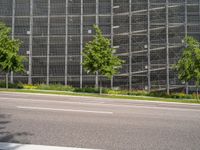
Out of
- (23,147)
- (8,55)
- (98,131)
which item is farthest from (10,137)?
(8,55)

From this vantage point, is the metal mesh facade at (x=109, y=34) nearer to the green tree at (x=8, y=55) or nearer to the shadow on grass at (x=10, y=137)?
the green tree at (x=8, y=55)

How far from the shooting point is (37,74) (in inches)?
1415

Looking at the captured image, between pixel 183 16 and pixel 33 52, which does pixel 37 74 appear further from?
pixel 183 16

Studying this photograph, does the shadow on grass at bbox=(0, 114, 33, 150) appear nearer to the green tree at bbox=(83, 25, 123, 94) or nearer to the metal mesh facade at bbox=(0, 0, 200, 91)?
the green tree at bbox=(83, 25, 123, 94)

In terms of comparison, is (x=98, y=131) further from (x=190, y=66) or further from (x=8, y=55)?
(x=8, y=55)

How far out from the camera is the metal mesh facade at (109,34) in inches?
1383

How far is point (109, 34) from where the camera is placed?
35.9 meters

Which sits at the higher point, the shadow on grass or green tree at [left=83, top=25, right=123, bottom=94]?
green tree at [left=83, top=25, right=123, bottom=94]

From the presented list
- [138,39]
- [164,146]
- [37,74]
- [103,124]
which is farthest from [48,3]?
[164,146]

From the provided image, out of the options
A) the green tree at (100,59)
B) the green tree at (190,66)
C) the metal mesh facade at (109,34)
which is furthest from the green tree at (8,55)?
the green tree at (190,66)

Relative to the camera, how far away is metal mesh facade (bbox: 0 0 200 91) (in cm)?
3512

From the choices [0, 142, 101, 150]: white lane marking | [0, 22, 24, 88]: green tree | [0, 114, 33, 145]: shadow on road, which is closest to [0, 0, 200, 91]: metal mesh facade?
[0, 22, 24, 88]: green tree

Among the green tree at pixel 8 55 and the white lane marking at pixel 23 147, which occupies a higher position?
the green tree at pixel 8 55

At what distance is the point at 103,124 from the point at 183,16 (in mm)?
30696
